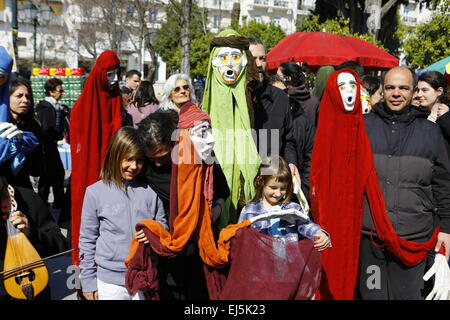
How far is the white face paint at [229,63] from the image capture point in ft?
11.0

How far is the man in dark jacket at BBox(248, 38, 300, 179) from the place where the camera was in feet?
11.9

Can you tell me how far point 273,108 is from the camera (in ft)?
12.1

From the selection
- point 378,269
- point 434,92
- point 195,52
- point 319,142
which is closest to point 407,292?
point 378,269

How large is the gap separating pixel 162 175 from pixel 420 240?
5.52 feet

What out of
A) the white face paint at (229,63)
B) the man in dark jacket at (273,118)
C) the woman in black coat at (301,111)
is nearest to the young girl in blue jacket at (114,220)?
the white face paint at (229,63)

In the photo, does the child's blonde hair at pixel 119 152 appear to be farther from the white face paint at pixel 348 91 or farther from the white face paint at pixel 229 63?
the white face paint at pixel 348 91

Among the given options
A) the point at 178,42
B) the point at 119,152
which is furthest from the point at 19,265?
the point at 178,42

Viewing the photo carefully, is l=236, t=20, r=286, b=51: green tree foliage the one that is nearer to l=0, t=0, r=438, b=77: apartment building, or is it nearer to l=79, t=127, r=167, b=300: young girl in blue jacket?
l=0, t=0, r=438, b=77: apartment building

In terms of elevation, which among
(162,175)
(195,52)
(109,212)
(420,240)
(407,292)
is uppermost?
(195,52)

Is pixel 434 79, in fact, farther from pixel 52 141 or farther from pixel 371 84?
pixel 52 141

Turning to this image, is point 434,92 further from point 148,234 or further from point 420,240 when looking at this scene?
point 148,234

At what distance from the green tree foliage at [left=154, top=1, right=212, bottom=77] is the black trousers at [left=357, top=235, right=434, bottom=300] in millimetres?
24582

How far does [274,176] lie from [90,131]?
153 cm

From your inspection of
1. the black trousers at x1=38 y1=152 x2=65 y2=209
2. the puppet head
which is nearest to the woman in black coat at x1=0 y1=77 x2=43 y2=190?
the puppet head
